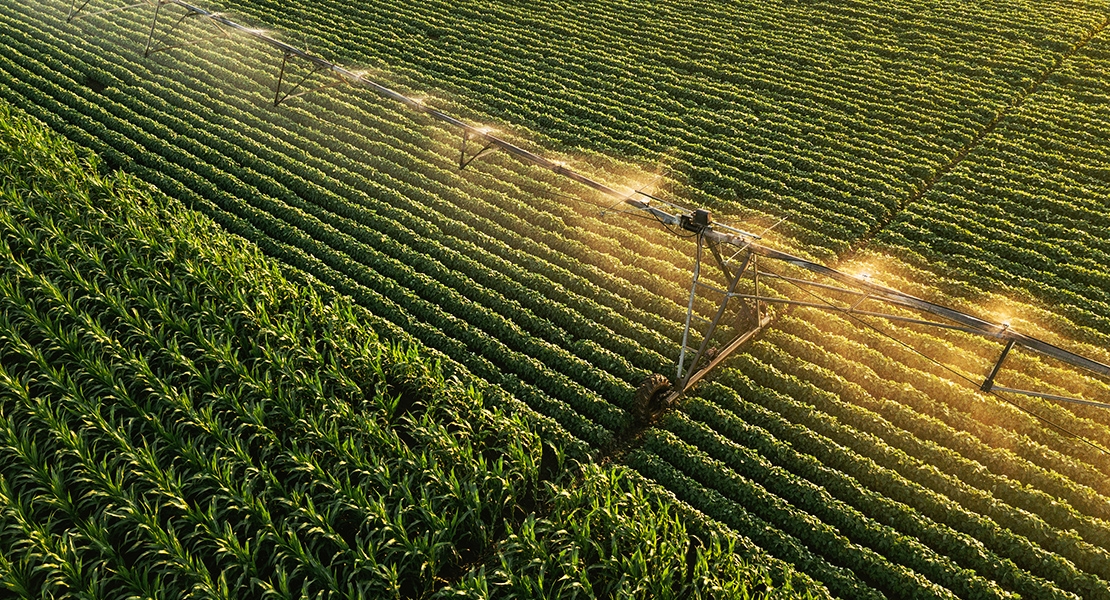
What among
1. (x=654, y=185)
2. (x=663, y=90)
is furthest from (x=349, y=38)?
(x=654, y=185)

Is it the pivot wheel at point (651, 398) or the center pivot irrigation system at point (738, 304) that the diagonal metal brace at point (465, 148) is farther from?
the pivot wheel at point (651, 398)

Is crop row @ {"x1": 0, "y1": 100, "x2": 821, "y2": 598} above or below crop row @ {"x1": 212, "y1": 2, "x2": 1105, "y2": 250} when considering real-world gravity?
below

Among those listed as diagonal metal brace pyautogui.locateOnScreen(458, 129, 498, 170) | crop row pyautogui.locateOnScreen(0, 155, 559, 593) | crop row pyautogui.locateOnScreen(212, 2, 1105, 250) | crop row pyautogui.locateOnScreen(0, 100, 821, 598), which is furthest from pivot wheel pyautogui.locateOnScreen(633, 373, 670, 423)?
crop row pyautogui.locateOnScreen(212, 2, 1105, 250)

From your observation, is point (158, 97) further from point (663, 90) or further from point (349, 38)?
point (663, 90)

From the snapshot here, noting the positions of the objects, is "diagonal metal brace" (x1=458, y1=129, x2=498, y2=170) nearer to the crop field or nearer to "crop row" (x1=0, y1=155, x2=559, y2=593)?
the crop field

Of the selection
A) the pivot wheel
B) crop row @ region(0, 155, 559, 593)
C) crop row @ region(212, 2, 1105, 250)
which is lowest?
crop row @ region(0, 155, 559, 593)

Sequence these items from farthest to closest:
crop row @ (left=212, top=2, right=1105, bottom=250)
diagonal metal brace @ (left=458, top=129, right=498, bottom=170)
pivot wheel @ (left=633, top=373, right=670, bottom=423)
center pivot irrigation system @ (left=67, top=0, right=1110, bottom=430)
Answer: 1. crop row @ (left=212, top=2, right=1105, bottom=250)
2. diagonal metal brace @ (left=458, top=129, right=498, bottom=170)
3. pivot wheel @ (left=633, top=373, right=670, bottom=423)
4. center pivot irrigation system @ (left=67, top=0, right=1110, bottom=430)

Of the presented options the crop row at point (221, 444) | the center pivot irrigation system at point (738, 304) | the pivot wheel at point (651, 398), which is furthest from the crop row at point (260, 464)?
the center pivot irrigation system at point (738, 304)
